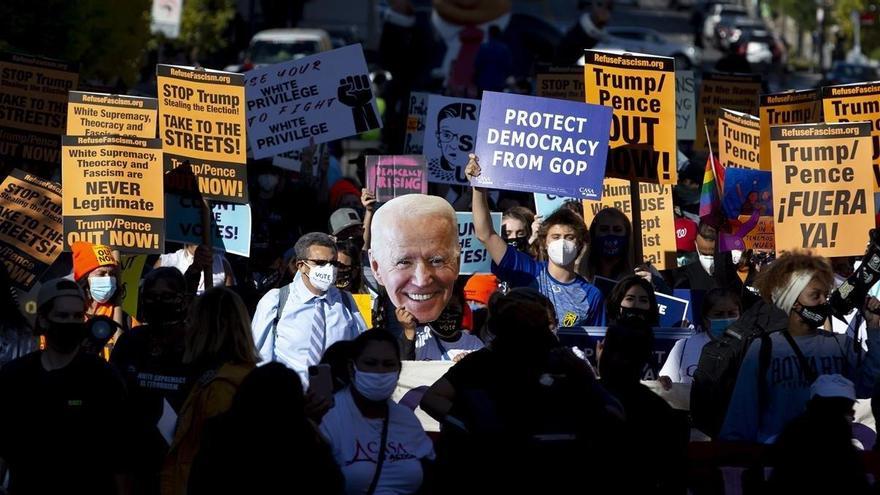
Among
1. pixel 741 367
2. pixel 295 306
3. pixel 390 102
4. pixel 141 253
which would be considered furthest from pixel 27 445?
pixel 390 102

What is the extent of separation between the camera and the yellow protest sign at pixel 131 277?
11375 millimetres

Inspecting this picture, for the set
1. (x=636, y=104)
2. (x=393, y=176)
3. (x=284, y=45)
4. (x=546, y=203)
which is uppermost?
(x=284, y=45)

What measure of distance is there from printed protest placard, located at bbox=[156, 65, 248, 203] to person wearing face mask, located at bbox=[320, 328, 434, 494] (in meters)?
4.50

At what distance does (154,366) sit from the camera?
28.0 feet

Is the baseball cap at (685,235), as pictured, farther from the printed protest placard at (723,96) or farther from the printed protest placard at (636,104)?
the printed protest placard at (723,96)

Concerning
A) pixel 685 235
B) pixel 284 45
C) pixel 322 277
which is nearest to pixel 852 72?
pixel 284 45

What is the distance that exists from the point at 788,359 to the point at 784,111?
5.06m

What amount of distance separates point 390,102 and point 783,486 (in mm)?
24643

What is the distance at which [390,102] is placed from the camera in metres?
31.6

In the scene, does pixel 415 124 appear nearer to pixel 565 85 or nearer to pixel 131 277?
pixel 565 85

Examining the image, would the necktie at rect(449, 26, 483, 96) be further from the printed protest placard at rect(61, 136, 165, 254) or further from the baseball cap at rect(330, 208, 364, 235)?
the printed protest placard at rect(61, 136, 165, 254)

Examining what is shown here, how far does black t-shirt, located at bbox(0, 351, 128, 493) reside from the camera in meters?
7.88

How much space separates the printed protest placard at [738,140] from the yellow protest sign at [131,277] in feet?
12.9

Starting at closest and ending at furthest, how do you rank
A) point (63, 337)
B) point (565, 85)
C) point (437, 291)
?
1. point (63, 337)
2. point (437, 291)
3. point (565, 85)
